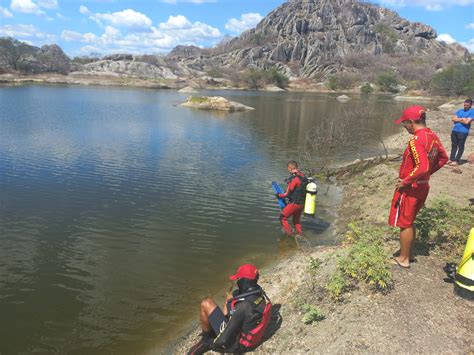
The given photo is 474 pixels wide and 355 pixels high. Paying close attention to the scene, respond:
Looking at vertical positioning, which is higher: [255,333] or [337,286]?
[337,286]

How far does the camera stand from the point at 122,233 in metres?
14.1

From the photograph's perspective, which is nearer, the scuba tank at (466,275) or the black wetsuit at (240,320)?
the black wetsuit at (240,320)

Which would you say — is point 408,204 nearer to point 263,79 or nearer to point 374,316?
point 374,316

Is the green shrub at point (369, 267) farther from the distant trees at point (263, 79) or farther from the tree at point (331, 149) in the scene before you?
the distant trees at point (263, 79)

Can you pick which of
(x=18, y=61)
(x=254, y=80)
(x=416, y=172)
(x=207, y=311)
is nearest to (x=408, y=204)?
(x=416, y=172)

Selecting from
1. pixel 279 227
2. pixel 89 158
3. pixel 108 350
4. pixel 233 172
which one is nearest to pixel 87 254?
pixel 108 350

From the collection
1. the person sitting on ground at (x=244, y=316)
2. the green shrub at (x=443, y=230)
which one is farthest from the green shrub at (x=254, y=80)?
the person sitting on ground at (x=244, y=316)

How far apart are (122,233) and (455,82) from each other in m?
134

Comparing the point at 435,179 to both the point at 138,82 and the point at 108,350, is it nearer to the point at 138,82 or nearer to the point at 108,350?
the point at 108,350

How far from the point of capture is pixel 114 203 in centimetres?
1716

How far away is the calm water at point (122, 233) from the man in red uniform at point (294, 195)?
884 mm

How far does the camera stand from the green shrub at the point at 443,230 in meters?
9.39

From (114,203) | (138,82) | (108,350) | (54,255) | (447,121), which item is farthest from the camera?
(138,82)

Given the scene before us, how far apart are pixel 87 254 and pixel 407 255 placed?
9.80 metres
